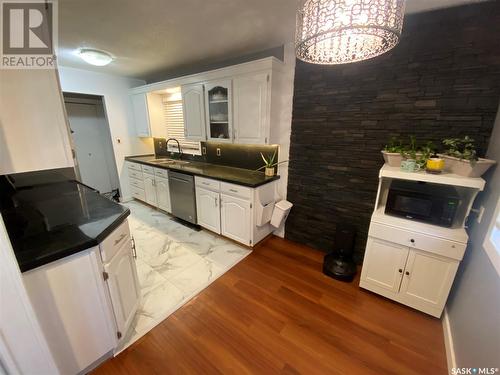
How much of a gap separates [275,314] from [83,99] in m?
4.67

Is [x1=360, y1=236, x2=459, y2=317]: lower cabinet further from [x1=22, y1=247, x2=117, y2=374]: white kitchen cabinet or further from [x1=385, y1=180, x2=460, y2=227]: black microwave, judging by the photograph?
[x1=22, y1=247, x2=117, y2=374]: white kitchen cabinet

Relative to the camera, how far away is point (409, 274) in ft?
5.61

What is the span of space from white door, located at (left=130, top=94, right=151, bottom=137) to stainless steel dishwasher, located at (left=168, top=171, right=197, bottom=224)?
1364 millimetres

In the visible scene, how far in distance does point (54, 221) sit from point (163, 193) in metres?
2.12

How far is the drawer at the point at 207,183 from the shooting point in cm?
261

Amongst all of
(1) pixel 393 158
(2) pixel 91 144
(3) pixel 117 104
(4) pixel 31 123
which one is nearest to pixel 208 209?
(4) pixel 31 123

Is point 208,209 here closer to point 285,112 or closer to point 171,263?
point 171,263

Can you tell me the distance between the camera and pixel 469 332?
1.26 meters

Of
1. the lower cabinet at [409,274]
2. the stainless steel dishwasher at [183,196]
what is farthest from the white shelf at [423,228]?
the stainless steel dishwasher at [183,196]

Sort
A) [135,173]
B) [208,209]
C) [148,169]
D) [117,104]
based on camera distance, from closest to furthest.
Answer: [208,209] < [148,169] < [117,104] < [135,173]

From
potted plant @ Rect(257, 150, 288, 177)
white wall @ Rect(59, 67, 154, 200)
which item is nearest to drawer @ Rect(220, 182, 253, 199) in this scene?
potted plant @ Rect(257, 150, 288, 177)

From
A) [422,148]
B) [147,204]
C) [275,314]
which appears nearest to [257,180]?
[275,314]

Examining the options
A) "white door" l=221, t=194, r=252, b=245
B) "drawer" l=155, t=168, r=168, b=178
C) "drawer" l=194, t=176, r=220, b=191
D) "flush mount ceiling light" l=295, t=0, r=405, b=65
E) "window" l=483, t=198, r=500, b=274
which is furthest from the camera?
"drawer" l=155, t=168, r=168, b=178

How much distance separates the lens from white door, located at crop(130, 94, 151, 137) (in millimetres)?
3741
